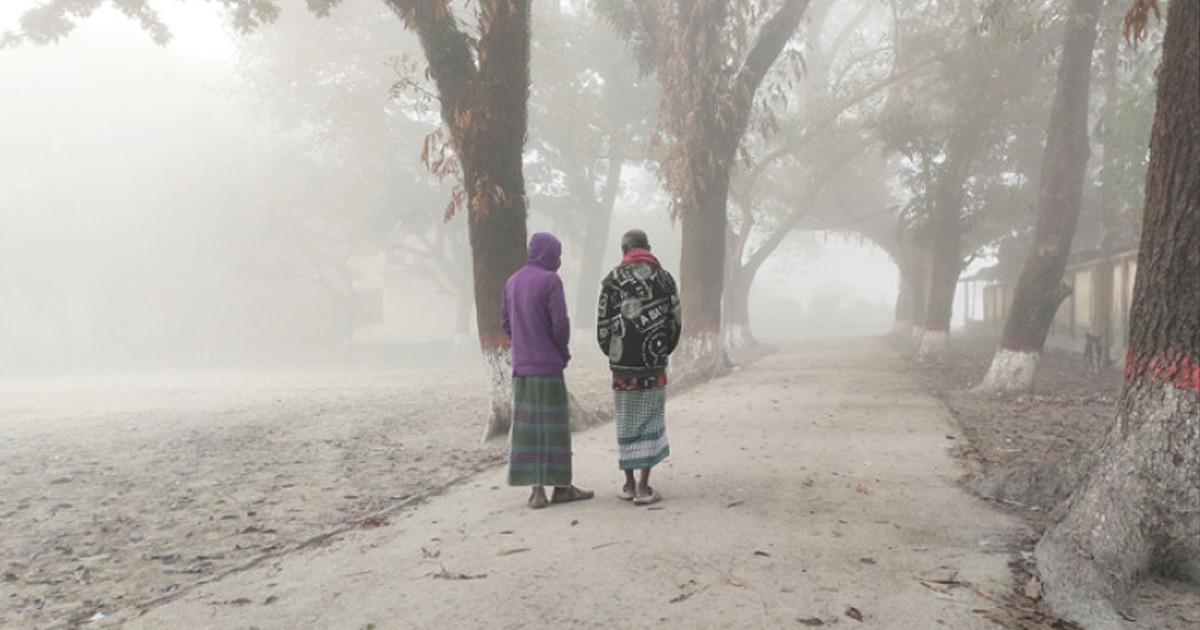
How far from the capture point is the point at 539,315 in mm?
5684

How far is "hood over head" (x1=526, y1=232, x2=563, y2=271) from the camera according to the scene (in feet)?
18.8

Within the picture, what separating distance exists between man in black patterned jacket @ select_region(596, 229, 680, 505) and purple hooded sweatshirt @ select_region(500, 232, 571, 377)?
30cm

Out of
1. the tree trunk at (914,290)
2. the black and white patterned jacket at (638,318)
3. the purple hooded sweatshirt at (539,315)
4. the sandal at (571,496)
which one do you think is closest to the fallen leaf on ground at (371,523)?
the sandal at (571,496)

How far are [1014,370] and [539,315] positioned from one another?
362 inches

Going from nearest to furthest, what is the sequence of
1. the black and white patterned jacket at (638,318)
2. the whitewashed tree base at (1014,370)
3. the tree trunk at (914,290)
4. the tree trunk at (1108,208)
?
1. the black and white patterned jacket at (638,318)
2. the whitewashed tree base at (1014,370)
3. the tree trunk at (1108,208)
4. the tree trunk at (914,290)

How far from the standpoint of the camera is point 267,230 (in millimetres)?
32531

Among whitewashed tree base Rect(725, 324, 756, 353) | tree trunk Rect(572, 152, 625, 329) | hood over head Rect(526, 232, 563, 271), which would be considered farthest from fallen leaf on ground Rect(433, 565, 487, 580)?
tree trunk Rect(572, 152, 625, 329)

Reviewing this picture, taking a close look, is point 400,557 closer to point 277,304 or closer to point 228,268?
point 228,268

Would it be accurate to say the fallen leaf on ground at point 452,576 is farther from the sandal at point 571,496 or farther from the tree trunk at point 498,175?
the tree trunk at point 498,175

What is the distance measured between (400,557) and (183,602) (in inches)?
44.8

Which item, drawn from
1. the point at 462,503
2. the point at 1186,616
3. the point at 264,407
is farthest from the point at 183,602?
the point at 264,407

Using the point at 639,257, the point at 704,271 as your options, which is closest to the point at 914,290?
the point at 704,271

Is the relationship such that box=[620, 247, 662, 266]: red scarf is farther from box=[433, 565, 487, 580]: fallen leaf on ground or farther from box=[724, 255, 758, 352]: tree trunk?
box=[724, 255, 758, 352]: tree trunk

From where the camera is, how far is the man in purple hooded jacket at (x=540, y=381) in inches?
224
